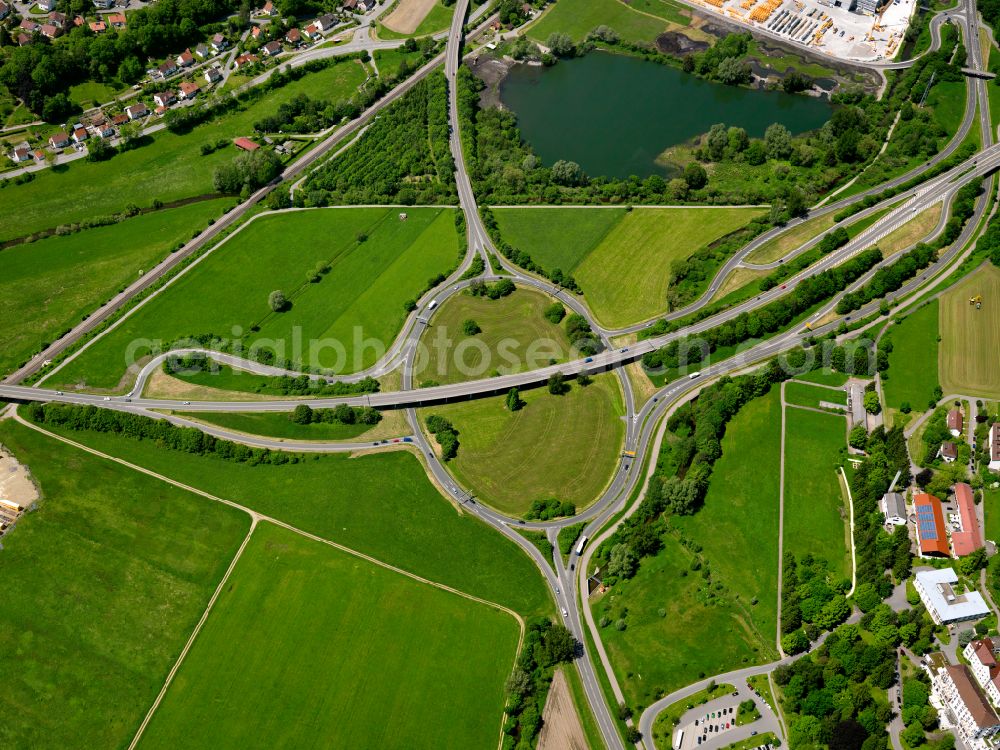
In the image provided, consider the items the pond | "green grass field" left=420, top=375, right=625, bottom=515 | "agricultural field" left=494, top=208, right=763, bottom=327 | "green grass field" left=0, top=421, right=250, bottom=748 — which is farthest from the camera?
the pond

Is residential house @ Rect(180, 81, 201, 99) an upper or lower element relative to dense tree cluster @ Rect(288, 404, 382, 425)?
upper

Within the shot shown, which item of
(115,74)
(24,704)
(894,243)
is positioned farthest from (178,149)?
(894,243)

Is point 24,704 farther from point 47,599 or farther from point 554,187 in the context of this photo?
point 554,187

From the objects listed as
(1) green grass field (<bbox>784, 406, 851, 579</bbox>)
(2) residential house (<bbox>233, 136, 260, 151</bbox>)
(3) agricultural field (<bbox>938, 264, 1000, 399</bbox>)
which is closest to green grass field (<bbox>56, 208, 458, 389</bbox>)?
(2) residential house (<bbox>233, 136, 260, 151</bbox>)

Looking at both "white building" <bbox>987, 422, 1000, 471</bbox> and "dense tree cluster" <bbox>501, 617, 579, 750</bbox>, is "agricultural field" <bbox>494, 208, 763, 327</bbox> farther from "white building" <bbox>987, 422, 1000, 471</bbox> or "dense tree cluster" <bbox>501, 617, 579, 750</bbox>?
"dense tree cluster" <bbox>501, 617, 579, 750</bbox>

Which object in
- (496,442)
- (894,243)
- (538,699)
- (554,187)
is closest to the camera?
(538,699)
